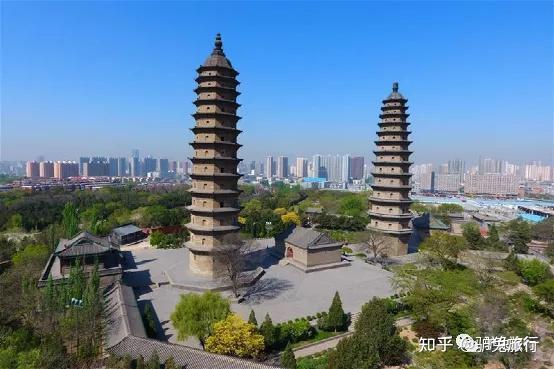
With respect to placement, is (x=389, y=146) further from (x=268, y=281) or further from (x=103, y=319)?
(x=103, y=319)

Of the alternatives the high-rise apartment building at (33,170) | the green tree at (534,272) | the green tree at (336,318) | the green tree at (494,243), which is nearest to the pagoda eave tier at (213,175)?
the green tree at (336,318)

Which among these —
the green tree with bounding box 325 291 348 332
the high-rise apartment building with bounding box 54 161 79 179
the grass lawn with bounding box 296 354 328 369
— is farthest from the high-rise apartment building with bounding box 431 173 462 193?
the high-rise apartment building with bounding box 54 161 79 179

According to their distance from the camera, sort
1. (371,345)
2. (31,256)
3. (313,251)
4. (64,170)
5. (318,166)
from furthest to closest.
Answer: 1. (318,166)
2. (64,170)
3. (313,251)
4. (31,256)
5. (371,345)

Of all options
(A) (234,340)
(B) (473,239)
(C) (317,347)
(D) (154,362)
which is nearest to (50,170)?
(B) (473,239)

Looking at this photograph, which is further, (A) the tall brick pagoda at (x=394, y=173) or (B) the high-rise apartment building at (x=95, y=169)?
(B) the high-rise apartment building at (x=95, y=169)

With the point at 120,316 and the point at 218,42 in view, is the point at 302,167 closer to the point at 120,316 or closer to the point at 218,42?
the point at 218,42

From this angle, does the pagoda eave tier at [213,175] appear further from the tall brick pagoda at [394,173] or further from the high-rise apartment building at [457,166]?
the high-rise apartment building at [457,166]

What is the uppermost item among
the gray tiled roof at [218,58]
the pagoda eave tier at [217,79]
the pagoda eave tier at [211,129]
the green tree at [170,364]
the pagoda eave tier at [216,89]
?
the gray tiled roof at [218,58]
